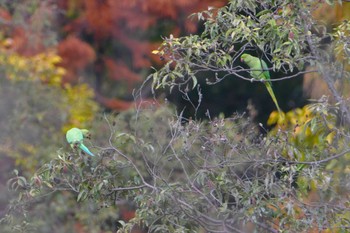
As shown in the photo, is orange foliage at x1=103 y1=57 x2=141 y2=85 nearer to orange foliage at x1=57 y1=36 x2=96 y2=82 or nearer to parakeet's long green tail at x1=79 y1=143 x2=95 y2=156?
orange foliage at x1=57 y1=36 x2=96 y2=82

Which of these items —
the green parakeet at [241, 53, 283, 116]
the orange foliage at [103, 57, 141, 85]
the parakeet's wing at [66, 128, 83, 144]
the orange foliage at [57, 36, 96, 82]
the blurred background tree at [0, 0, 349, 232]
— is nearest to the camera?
the blurred background tree at [0, 0, 349, 232]

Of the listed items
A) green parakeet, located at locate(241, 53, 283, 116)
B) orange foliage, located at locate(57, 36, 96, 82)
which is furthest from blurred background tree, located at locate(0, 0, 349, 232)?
green parakeet, located at locate(241, 53, 283, 116)

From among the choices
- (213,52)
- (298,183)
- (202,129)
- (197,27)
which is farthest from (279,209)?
(197,27)

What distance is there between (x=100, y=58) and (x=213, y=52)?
742 cm

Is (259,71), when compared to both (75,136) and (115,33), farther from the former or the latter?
(115,33)

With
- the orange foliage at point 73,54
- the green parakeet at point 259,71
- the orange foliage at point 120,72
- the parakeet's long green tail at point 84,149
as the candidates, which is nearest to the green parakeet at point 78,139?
the parakeet's long green tail at point 84,149

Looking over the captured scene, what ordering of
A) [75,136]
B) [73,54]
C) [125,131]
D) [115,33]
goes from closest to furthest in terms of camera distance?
[75,136] → [125,131] → [73,54] → [115,33]

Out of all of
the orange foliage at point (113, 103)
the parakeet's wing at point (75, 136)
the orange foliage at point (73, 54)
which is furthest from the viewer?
the orange foliage at point (113, 103)

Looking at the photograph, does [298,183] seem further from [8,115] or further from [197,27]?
[197,27]

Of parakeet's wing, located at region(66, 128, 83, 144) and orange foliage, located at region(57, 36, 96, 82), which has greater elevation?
parakeet's wing, located at region(66, 128, 83, 144)

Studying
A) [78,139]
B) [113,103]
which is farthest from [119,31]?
[78,139]

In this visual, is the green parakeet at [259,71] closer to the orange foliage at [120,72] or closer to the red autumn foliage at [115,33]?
the red autumn foliage at [115,33]

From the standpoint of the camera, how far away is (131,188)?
12.5 feet

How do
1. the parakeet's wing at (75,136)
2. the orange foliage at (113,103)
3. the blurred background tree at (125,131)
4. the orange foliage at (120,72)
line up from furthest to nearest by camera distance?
1. the orange foliage at (120,72)
2. the orange foliage at (113,103)
3. the parakeet's wing at (75,136)
4. the blurred background tree at (125,131)
